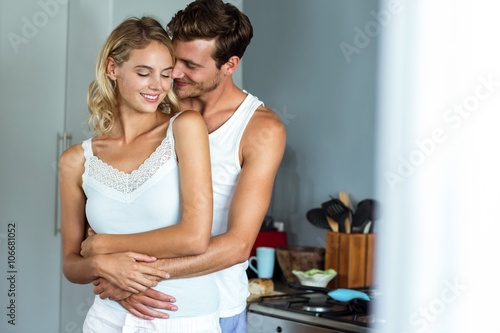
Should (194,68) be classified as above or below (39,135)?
above

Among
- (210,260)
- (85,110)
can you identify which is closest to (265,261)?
(85,110)

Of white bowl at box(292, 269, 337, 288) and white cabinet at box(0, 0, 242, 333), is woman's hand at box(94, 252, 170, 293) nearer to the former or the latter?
white bowl at box(292, 269, 337, 288)

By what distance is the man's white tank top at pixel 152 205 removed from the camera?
1404 millimetres

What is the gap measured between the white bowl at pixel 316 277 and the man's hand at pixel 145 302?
1131 mm

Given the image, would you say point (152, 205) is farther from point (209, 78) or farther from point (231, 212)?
point (209, 78)

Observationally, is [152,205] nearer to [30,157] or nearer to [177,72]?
[177,72]

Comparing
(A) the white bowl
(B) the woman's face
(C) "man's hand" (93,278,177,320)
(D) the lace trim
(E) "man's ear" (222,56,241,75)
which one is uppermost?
(E) "man's ear" (222,56,241,75)

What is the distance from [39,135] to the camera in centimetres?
285

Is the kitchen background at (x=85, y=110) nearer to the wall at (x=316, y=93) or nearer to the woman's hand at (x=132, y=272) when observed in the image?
the wall at (x=316, y=93)

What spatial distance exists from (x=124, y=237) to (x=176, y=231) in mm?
117

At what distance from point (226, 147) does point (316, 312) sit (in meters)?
0.67

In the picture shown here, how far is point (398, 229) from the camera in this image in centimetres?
56

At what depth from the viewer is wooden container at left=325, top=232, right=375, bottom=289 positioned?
247cm

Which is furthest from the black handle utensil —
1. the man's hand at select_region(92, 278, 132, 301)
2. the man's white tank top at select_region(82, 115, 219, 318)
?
the man's hand at select_region(92, 278, 132, 301)
